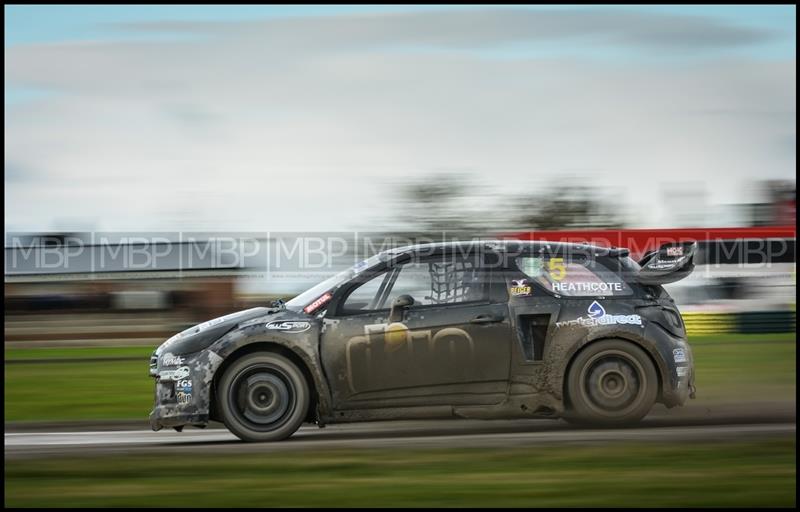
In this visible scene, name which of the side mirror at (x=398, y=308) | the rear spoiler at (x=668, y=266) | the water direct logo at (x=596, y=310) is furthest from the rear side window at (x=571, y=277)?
the side mirror at (x=398, y=308)

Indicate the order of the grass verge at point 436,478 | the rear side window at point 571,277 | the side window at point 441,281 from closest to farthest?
1. the grass verge at point 436,478
2. the side window at point 441,281
3. the rear side window at point 571,277

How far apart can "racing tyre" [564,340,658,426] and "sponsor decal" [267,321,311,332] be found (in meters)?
2.14

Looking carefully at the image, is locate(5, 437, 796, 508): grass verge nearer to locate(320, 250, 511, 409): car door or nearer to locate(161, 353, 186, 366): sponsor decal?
locate(320, 250, 511, 409): car door

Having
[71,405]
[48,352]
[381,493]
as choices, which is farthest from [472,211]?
[381,493]

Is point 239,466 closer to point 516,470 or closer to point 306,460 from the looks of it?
point 306,460

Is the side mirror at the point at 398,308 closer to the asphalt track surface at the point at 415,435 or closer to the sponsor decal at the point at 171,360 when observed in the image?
the asphalt track surface at the point at 415,435

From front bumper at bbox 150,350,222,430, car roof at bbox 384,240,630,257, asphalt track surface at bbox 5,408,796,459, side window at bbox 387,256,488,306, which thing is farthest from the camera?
car roof at bbox 384,240,630,257

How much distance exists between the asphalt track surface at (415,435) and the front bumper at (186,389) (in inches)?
8.7

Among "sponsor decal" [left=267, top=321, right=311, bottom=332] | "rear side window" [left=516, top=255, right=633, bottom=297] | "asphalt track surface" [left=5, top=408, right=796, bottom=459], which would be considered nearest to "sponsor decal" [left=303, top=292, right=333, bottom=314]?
"sponsor decal" [left=267, top=321, right=311, bottom=332]

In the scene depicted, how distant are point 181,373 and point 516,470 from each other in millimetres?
2827

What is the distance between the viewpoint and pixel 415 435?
8.40 meters

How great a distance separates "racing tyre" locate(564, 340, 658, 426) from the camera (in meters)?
8.21

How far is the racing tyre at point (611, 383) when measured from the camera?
821 cm

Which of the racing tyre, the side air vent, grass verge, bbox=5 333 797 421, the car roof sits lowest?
grass verge, bbox=5 333 797 421
